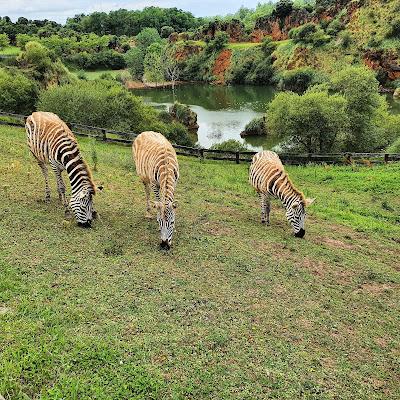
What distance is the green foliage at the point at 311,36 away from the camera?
80.6 m

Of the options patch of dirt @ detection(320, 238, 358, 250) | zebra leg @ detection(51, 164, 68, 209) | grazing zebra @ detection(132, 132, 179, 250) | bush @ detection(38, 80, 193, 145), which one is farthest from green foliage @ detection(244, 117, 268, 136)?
zebra leg @ detection(51, 164, 68, 209)

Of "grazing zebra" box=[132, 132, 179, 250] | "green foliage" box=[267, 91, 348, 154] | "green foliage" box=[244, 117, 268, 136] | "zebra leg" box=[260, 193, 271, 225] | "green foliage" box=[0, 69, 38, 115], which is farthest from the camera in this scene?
"green foliage" box=[244, 117, 268, 136]

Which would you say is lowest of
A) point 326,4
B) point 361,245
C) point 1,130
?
point 361,245

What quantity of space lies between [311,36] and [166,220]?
269ft

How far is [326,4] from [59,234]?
9943cm

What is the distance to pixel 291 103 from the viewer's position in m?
31.6

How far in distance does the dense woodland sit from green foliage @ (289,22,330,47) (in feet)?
0.65

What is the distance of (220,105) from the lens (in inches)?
2739

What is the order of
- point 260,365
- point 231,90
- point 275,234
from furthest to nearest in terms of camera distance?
point 231,90
point 275,234
point 260,365

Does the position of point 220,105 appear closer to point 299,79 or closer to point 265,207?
point 299,79

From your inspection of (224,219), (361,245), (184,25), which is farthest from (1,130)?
(184,25)

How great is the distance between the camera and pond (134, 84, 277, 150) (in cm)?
4688

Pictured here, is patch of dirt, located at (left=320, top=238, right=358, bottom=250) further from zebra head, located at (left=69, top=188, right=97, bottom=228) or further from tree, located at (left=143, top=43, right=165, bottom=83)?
tree, located at (left=143, top=43, right=165, bottom=83)

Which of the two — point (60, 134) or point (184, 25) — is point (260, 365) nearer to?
point (60, 134)
